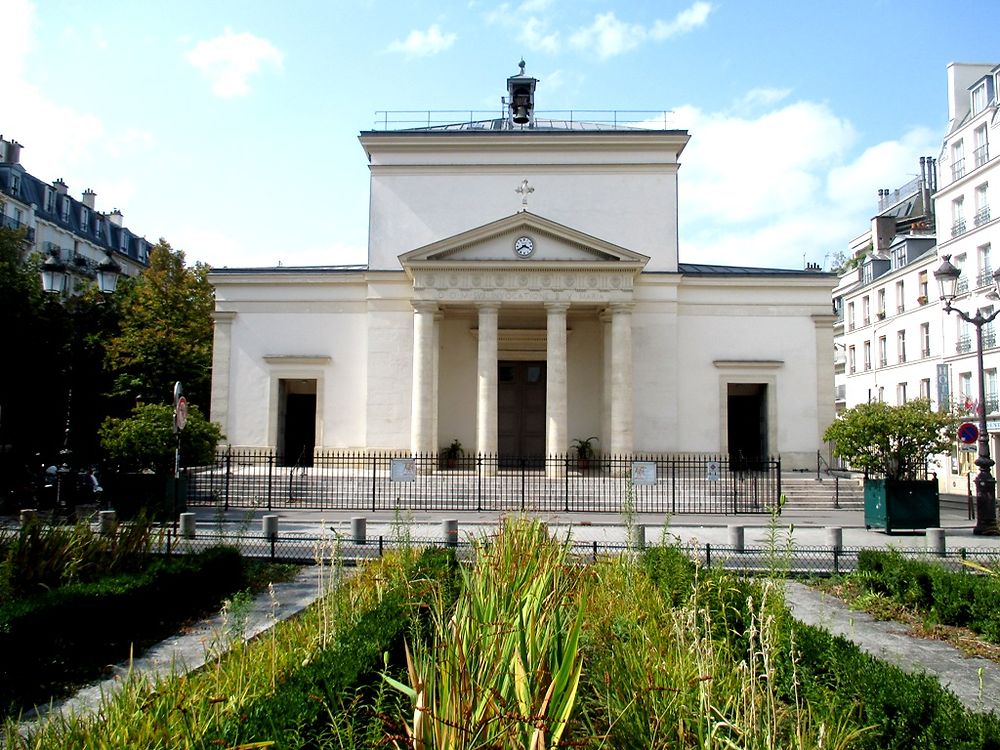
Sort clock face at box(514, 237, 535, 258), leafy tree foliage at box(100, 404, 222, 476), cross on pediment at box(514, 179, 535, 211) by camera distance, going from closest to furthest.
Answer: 1. leafy tree foliage at box(100, 404, 222, 476)
2. clock face at box(514, 237, 535, 258)
3. cross on pediment at box(514, 179, 535, 211)

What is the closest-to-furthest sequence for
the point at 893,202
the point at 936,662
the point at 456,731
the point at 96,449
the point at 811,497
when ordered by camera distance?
the point at 456,731 < the point at 936,662 < the point at 811,497 < the point at 96,449 < the point at 893,202

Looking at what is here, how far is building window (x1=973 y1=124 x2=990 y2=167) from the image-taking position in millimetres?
34469

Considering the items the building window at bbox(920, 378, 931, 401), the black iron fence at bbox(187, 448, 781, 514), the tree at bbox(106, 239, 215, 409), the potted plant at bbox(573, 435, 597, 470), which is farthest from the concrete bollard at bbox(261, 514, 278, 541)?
the building window at bbox(920, 378, 931, 401)

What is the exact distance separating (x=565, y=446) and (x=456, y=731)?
24089 mm

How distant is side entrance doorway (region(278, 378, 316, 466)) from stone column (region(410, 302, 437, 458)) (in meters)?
6.49

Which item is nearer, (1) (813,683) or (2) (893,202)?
(1) (813,683)

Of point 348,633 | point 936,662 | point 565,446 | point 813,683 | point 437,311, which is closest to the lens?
point 813,683

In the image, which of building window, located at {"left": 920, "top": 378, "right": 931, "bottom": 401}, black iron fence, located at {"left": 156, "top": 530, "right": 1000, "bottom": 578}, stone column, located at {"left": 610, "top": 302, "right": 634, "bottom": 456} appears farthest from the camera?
building window, located at {"left": 920, "top": 378, "right": 931, "bottom": 401}

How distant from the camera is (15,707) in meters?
6.27

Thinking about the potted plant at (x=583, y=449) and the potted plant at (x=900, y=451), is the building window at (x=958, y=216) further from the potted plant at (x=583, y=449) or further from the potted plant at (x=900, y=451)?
the potted plant at (x=900, y=451)

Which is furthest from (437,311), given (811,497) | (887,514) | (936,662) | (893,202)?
(893,202)

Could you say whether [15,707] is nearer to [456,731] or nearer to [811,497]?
[456,731]

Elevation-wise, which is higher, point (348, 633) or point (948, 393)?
point (948, 393)

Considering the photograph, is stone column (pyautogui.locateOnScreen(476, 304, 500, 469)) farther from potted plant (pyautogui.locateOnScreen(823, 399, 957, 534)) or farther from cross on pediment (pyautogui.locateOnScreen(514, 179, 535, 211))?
potted plant (pyautogui.locateOnScreen(823, 399, 957, 534))
